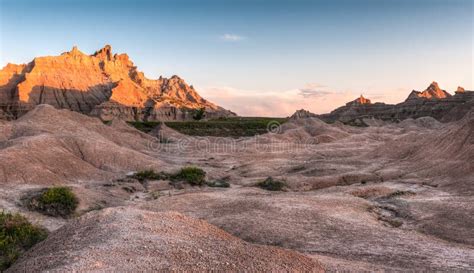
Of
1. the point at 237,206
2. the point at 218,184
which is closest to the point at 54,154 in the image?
the point at 218,184

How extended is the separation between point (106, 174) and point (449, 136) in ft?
98.3

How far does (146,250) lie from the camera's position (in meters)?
10.5

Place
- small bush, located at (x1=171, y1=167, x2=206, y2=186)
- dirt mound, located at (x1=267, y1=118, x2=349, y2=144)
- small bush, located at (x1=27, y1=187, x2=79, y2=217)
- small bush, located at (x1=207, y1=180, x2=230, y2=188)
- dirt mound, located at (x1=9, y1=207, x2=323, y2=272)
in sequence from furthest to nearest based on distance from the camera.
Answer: dirt mound, located at (x1=267, y1=118, x2=349, y2=144) → small bush, located at (x1=171, y1=167, x2=206, y2=186) → small bush, located at (x1=207, y1=180, x2=230, y2=188) → small bush, located at (x1=27, y1=187, x2=79, y2=217) → dirt mound, located at (x1=9, y1=207, x2=323, y2=272)

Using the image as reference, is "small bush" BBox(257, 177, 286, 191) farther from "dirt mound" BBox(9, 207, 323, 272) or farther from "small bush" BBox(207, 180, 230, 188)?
"dirt mound" BBox(9, 207, 323, 272)

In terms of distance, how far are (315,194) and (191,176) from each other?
11.6 meters

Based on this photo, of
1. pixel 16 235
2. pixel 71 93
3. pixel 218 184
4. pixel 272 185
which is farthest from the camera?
pixel 71 93

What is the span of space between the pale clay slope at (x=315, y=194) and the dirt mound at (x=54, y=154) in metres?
0.10

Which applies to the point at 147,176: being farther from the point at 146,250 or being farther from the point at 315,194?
the point at 146,250

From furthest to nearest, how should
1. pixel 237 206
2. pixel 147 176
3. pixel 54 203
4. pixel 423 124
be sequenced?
1. pixel 423 124
2. pixel 147 176
3. pixel 237 206
4. pixel 54 203

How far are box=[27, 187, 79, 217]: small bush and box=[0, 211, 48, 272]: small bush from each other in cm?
393

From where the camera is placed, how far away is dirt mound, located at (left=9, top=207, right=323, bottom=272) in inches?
383

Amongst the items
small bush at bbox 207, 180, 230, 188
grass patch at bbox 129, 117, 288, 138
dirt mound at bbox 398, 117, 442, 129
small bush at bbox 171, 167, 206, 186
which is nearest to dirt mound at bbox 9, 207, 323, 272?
small bush at bbox 207, 180, 230, 188

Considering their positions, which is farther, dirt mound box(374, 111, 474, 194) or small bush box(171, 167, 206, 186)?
small bush box(171, 167, 206, 186)

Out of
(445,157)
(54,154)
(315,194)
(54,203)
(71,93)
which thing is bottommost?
A: (315,194)
